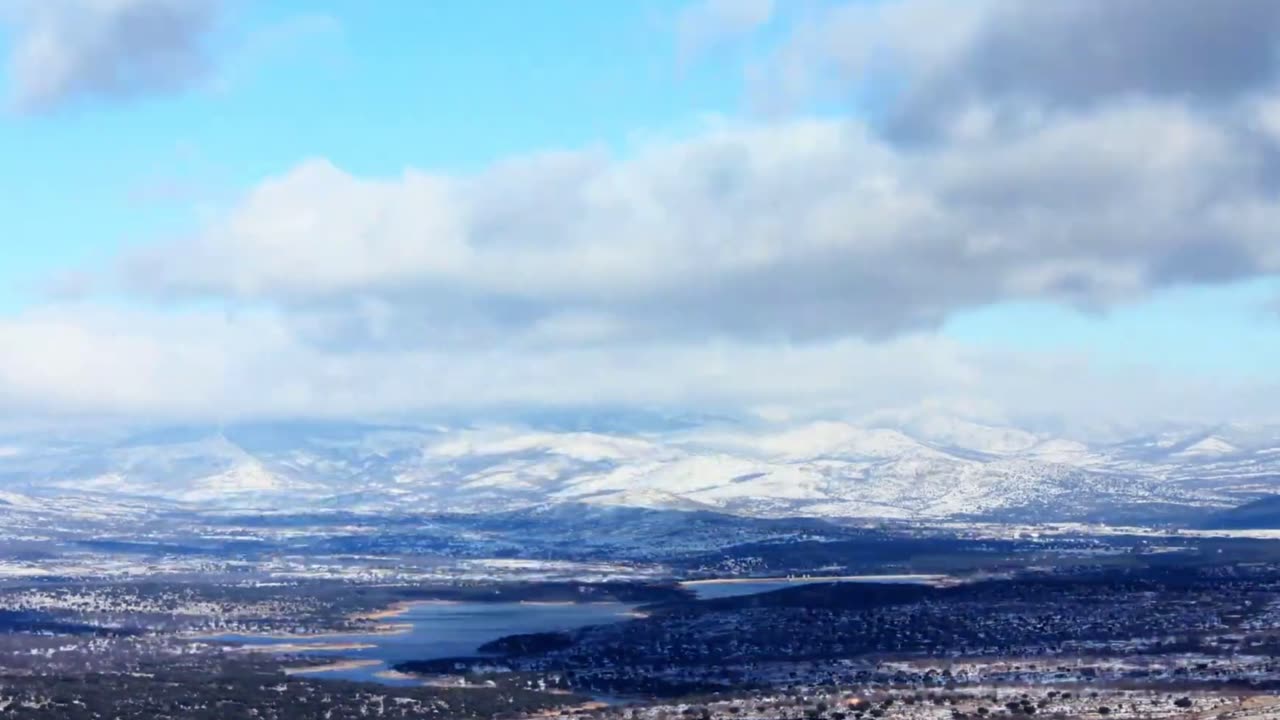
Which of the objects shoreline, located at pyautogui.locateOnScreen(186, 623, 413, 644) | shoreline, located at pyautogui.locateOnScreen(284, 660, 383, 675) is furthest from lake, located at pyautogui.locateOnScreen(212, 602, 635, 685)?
shoreline, located at pyautogui.locateOnScreen(284, 660, 383, 675)

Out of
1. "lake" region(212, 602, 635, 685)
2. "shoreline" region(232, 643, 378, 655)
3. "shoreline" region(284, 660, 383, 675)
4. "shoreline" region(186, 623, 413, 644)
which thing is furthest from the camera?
"shoreline" region(186, 623, 413, 644)

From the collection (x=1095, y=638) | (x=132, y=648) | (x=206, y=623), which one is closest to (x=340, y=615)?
(x=206, y=623)

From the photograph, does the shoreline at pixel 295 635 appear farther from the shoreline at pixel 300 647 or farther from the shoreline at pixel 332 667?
the shoreline at pixel 332 667

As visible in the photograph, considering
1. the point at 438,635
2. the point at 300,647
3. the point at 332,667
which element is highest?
the point at 438,635

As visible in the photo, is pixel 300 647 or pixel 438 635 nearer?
pixel 300 647

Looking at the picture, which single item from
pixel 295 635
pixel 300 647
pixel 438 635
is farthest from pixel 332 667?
pixel 295 635

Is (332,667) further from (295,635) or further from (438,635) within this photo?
(295,635)

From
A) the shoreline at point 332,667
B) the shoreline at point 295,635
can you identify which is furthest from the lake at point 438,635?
the shoreline at point 332,667

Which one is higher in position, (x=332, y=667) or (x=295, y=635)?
(x=295, y=635)

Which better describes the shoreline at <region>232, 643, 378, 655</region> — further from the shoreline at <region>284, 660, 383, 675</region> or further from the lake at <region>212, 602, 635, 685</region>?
the shoreline at <region>284, 660, 383, 675</region>
